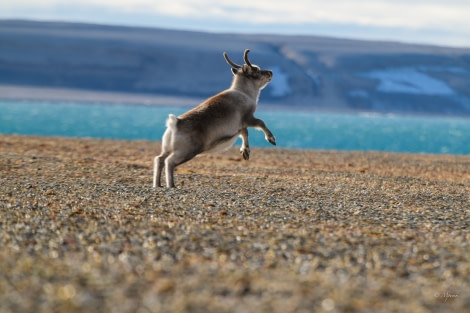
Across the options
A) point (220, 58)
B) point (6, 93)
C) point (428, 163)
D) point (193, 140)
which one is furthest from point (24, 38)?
point (193, 140)

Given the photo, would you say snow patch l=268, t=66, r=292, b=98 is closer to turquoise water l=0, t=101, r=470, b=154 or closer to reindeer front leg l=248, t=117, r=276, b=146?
turquoise water l=0, t=101, r=470, b=154

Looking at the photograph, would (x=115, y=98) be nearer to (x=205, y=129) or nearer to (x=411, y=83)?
(x=411, y=83)

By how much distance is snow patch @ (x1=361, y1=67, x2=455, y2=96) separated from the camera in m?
152

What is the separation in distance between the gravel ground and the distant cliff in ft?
434

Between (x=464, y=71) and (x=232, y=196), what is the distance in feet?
493

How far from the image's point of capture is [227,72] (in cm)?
15025

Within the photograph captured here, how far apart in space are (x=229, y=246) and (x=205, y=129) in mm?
6448

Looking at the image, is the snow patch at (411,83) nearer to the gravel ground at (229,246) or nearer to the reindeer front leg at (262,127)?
the gravel ground at (229,246)

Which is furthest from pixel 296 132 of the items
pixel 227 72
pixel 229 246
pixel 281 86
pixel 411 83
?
pixel 229 246

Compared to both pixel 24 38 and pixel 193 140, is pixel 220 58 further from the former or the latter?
pixel 193 140

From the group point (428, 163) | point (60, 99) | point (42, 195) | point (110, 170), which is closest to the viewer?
point (42, 195)

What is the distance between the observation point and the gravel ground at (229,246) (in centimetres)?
669

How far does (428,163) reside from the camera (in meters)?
29.3

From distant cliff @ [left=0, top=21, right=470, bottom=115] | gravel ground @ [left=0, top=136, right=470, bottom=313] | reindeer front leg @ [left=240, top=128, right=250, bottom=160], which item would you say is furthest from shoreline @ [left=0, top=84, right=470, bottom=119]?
gravel ground @ [left=0, top=136, right=470, bottom=313]
